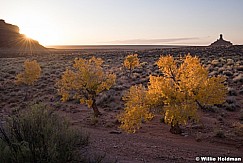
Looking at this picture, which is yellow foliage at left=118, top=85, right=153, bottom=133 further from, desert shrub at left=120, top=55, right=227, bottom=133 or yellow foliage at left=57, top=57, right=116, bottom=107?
yellow foliage at left=57, top=57, right=116, bottom=107

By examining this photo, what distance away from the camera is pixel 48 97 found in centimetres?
2558

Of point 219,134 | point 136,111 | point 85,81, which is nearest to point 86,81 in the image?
point 85,81

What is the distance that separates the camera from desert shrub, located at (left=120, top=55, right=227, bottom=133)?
41.3 feet

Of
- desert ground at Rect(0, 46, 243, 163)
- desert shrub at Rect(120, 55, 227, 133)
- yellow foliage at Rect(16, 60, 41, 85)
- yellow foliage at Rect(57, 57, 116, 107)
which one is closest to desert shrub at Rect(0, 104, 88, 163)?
desert ground at Rect(0, 46, 243, 163)

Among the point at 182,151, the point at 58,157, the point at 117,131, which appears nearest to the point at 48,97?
the point at 117,131

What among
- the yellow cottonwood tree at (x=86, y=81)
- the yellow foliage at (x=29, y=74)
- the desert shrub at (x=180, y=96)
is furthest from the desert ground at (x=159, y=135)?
the yellow foliage at (x=29, y=74)

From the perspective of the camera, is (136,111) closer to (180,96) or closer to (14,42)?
(180,96)

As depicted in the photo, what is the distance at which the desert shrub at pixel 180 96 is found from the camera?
12582 mm

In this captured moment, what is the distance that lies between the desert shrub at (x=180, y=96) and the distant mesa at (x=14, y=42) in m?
104

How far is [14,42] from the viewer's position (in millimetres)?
120688

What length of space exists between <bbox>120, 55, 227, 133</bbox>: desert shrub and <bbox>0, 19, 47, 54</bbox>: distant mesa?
10447 cm

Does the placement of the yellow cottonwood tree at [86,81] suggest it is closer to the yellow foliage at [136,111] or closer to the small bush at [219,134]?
the yellow foliage at [136,111]

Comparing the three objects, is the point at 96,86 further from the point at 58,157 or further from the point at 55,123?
the point at 58,157

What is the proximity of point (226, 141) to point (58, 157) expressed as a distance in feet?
28.3
